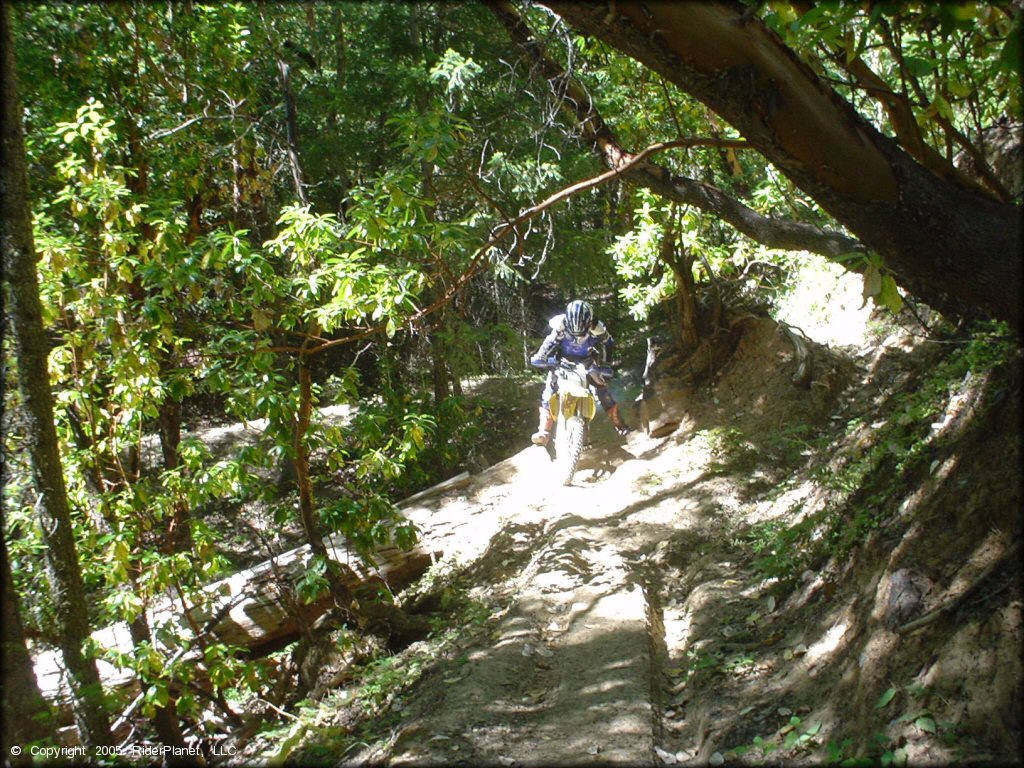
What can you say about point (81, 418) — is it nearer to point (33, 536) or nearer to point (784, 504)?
point (33, 536)

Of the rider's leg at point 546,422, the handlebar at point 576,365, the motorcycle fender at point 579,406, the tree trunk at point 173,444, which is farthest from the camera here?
the rider's leg at point 546,422

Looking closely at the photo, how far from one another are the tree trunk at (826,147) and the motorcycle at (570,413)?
20.6 feet

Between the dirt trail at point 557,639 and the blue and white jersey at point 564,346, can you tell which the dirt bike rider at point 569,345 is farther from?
the dirt trail at point 557,639

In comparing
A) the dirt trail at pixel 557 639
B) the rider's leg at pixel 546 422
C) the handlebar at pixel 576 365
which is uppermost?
the handlebar at pixel 576 365

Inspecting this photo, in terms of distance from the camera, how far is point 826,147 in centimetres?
309

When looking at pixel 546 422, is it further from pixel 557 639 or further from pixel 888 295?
pixel 888 295

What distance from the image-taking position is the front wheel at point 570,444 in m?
9.36

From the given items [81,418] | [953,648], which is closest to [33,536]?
[81,418]

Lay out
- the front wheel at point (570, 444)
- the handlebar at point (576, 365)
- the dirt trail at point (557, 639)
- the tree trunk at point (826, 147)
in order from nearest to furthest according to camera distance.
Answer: the tree trunk at point (826, 147), the dirt trail at point (557, 639), the front wheel at point (570, 444), the handlebar at point (576, 365)

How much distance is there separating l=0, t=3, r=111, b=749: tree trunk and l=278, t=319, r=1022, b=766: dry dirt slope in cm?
157

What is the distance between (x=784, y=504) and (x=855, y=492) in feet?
5.91

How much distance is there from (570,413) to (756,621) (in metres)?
4.81

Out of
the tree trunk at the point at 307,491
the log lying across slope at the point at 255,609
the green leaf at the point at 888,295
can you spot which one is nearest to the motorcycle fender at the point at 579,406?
the log lying across slope at the point at 255,609

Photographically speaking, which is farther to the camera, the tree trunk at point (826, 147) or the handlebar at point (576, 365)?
the handlebar at point (576, 365)
